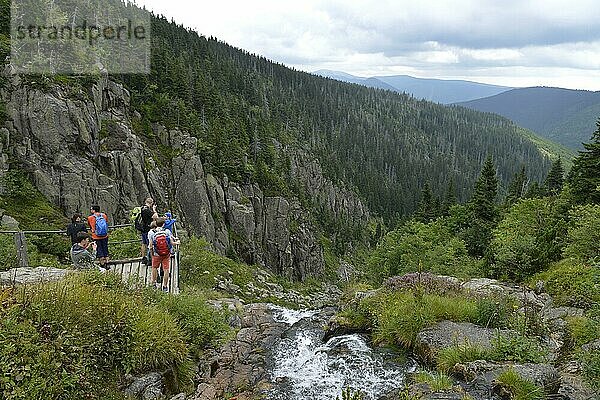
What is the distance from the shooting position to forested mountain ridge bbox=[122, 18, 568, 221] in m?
63.7

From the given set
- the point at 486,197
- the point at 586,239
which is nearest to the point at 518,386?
the point at 586,239

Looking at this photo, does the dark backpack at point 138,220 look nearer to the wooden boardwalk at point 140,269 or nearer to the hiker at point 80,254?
the wooden boardwalk at point 140,269

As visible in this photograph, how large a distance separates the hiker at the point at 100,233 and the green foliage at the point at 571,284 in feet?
47.8

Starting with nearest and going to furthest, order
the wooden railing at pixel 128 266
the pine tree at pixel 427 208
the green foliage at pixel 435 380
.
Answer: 1. the green foliage at pixel 435 380
2. the wooden railing at pixel 128 266
3. the pine tree at pixel 427 208

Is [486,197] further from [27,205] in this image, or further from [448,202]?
[27,205]

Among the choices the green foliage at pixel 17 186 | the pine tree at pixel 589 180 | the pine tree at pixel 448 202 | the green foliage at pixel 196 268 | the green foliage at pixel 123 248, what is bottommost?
the green foliage at pixel 196 268

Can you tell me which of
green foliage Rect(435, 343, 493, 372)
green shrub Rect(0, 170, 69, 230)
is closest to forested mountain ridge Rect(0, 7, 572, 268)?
green shrub Rect(0, 170, 69, 230)

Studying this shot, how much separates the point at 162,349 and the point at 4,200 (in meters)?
26.2

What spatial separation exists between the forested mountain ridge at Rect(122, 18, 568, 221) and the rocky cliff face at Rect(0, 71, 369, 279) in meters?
5.14

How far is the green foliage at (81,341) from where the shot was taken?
629 centimetres

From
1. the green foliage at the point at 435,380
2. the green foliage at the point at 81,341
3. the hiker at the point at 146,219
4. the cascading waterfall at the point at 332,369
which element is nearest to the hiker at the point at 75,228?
the hiker at the point at 146,219

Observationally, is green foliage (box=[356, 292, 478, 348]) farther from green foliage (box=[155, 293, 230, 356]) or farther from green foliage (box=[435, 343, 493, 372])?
green foliage (box=[155, 293, 230, 356])

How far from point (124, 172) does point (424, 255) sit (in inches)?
1099

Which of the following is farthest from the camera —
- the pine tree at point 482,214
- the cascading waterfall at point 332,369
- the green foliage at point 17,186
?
the pine tree at point 482,214
